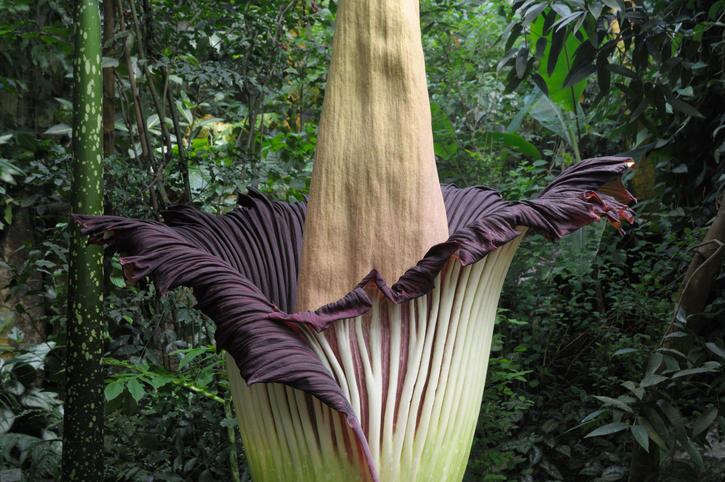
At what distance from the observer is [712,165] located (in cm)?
174

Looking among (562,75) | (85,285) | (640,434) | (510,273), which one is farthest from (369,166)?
(562,75)

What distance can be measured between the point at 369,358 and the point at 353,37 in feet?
1.25

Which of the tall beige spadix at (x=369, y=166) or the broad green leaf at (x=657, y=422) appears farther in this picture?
the broad green leaf at (x=657, y=422)

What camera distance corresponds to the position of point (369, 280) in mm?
516

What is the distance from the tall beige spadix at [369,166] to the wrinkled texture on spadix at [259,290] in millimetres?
86

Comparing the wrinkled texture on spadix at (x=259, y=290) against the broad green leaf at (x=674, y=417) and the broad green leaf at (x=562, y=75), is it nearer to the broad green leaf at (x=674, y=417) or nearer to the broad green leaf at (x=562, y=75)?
the broad green leaf at (x=674, y=417)

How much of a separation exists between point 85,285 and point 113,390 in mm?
449

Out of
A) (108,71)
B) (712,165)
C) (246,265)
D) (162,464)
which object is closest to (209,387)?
(162,464)

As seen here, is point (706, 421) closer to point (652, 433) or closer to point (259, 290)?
point (652, 433)

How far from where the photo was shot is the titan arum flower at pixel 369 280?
49 centimetres

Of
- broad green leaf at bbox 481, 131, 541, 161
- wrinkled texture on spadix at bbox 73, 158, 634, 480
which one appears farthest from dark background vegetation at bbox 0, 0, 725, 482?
wrinkled texture on spadix at bbox 73, 158, 634, 480

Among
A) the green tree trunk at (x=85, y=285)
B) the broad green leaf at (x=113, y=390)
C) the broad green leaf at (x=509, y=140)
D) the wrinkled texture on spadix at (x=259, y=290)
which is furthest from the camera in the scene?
the broad green leaf at (x=509, y=140)

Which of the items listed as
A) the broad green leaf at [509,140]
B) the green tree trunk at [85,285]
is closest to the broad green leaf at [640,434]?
the green tree trunk at [85,285]

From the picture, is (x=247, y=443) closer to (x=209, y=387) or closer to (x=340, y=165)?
(x=340, y=165)
